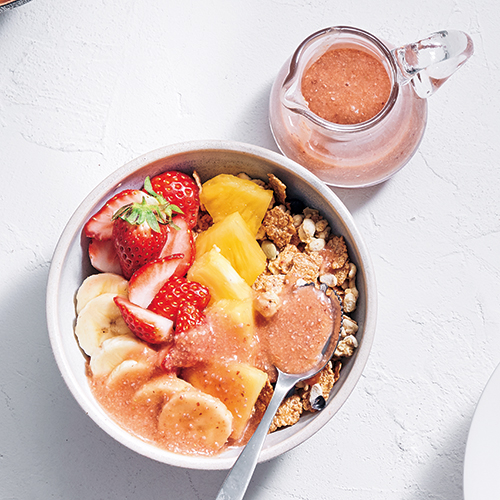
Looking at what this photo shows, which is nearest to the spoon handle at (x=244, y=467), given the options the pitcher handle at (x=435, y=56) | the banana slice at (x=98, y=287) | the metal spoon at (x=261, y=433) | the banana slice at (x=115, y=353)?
the metal spoon at (x=261, y=433)

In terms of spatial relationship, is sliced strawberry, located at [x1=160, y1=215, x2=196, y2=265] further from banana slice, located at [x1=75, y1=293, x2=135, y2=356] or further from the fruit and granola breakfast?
banana slice, located at [x1=75, y1=293, x2=135, y2=356]

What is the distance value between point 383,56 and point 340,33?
0.09 metres

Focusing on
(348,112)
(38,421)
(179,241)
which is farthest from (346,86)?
(38,421)

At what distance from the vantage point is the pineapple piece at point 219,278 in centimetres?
99

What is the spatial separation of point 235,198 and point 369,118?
0.98ft

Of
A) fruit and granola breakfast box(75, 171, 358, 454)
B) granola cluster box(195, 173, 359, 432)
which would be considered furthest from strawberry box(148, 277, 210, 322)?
granola cluster box(195, 173, 359, 432)

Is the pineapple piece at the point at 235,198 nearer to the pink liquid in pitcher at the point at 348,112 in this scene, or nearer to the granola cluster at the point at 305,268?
the granola cluster at the point at 305,268

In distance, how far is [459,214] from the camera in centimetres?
119

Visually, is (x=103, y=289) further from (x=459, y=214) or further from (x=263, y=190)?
(x=459, y=214)

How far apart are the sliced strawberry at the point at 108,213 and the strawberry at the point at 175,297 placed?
154mm

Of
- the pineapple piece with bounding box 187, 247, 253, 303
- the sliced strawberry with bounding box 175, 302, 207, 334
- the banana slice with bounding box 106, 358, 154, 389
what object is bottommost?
the banana slice with bounding box 106, 358, 154, 389

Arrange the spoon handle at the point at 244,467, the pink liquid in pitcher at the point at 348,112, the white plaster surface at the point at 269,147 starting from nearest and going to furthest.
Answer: the spoon handle at the point at 244,467, the pink liquid in pitcher at the point at 348,112, the white plaster surface at the point at 269,147

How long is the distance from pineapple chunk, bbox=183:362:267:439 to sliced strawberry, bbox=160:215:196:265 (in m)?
0.22

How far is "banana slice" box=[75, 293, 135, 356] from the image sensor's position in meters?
1.00
